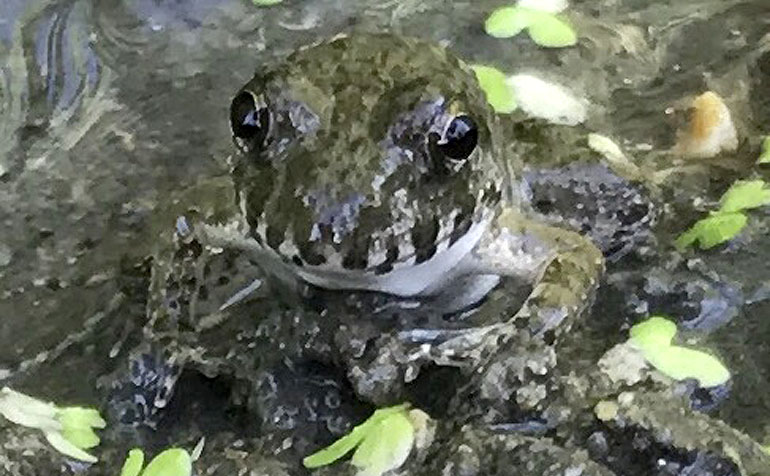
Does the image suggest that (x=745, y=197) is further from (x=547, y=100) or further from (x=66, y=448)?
(x=66, y=448)

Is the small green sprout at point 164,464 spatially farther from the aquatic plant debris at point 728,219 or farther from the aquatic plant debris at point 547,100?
the aquatic plant debris at point 547,100

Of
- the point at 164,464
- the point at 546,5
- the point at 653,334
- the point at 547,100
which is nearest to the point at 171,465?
the point at 164,464

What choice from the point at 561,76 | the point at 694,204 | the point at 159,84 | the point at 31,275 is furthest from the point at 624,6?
the point at 31,275

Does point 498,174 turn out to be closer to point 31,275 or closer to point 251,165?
point 251,165

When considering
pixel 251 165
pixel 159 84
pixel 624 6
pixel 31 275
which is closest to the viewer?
pixel 251 165

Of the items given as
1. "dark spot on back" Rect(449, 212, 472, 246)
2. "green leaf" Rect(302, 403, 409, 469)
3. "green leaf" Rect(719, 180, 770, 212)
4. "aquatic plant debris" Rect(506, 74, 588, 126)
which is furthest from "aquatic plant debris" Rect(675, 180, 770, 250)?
"green leaf" Rect(302, 403, 409, 469)

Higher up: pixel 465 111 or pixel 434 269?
pixel 465 111
